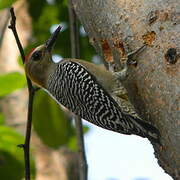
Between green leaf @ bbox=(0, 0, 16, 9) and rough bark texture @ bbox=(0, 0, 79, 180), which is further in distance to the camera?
rough bark texture @ bbox=(0, 0, 79, 180)

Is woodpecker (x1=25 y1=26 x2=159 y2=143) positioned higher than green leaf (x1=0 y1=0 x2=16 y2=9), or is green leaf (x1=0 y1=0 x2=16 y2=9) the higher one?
green leaf (x1=0 y1=0 x2=16 y2=9)

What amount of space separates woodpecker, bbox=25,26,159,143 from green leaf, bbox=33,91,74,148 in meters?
0.09

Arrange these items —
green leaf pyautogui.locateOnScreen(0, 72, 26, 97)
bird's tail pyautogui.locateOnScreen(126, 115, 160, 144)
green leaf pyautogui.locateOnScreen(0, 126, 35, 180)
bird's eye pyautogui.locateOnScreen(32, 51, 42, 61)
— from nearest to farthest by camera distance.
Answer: bird's tail pyautogui.locateOnScreen(126, 115, 160, 144), green leaf pyautogui.locateOnScreen(0, 126, 35, 180), green leaf pyautogui.locateOnScreen(0, 72, 26, 97), bird's eye pyautogui.locateOnScreen(32, 51, 42, 61)

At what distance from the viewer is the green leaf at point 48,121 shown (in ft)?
14.7

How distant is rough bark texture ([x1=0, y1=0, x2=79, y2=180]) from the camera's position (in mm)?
6918

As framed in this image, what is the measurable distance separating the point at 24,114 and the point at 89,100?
10.4 feet

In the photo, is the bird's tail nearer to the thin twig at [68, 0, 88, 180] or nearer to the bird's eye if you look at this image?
the thin twig at [68, 0, 88, 180]

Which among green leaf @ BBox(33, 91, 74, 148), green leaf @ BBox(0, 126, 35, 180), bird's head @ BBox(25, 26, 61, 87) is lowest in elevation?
green leaf @ BBox(0, 126, 35, 180)

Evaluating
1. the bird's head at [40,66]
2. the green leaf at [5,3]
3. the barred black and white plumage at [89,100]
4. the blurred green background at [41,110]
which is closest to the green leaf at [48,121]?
the blurred green background at [41,110]

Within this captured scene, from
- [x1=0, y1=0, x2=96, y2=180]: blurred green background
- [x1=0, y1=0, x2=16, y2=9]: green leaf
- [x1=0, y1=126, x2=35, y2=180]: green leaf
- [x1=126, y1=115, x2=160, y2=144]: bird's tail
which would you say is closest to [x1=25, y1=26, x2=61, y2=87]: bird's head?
[x1=0, y1=0, x2=96, y2=180]: blurred green background

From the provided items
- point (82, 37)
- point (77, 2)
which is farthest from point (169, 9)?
point (82, 37)

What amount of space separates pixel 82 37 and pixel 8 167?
5.86 ft

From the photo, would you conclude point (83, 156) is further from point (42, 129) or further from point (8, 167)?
point (42, 129)

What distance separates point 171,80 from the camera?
9.68 ft
